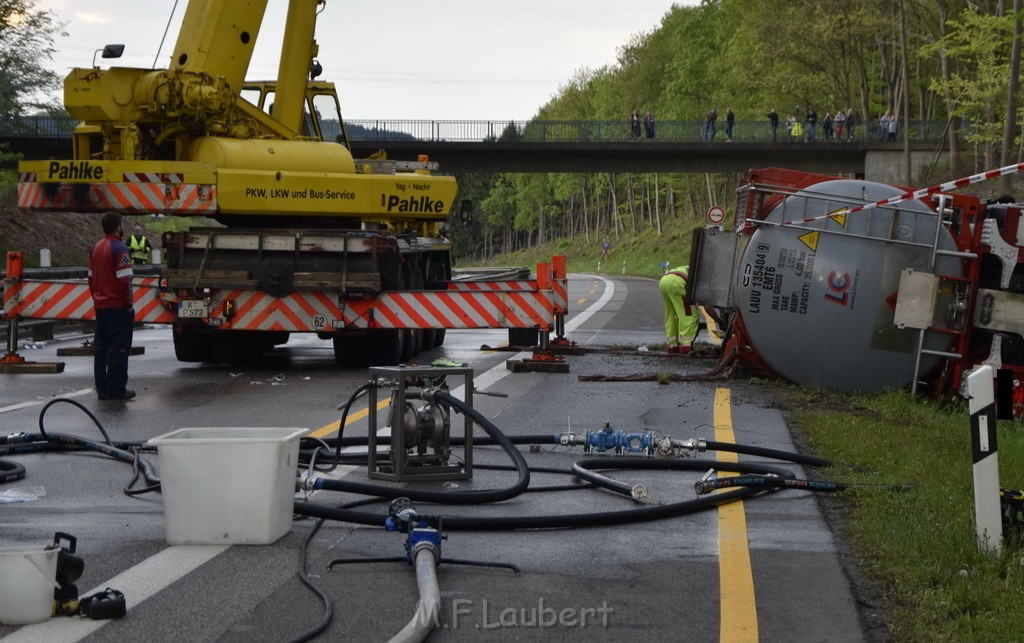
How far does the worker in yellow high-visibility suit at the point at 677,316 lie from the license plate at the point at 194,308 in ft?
20.4

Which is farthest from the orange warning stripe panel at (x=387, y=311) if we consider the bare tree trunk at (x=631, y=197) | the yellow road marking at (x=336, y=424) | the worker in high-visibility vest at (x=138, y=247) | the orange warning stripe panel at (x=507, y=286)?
the bare tree trunk at (x=631, y=197)

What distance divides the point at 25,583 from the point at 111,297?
8611 millimetres

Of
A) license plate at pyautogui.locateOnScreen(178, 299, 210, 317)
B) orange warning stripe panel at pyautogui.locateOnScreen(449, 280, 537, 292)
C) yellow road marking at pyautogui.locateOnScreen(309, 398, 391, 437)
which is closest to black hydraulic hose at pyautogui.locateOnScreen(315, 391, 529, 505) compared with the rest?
yellow road marking at pyautogui.locateOnScreen(309, 398, 391, 437)

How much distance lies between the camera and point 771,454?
879 centimetres

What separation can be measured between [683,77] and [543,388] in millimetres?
68441

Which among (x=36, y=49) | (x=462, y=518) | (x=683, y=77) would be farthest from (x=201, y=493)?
(x=683, y=77)

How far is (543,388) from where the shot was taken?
546 inches

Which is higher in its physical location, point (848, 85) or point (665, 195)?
point (848, 85)

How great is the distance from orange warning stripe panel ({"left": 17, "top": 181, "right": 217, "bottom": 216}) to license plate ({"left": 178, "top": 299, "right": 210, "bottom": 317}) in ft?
3.44

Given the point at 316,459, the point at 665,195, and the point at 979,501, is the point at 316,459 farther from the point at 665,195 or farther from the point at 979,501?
the point at 665,195

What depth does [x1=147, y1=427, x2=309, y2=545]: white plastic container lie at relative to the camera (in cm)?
602

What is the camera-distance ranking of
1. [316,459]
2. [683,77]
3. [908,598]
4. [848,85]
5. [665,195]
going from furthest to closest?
[665,195], [683,77], [848,85], [316,459], [908,598]

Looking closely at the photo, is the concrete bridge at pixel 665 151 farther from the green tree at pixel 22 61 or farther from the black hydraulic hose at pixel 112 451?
the black hydraulic hose at pixel 112 451

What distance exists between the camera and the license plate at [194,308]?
49.3 ft
